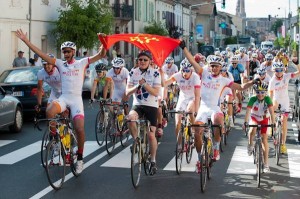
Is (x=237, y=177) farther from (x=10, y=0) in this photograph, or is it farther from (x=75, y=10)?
(x=75, y=10)

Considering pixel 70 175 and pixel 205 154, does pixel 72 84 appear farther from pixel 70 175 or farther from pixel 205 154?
pixel 205 154

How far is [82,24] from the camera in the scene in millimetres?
34344

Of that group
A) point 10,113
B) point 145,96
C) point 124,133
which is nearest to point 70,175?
point 145,96

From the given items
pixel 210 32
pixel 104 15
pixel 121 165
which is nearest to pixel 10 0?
pixel 104 15

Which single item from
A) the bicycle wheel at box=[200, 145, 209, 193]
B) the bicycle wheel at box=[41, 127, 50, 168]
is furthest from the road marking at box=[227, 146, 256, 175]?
the bicycle wheel at box=[41, 127, 50, 168]

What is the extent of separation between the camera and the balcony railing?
4984cm

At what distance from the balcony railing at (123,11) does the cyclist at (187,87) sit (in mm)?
38506

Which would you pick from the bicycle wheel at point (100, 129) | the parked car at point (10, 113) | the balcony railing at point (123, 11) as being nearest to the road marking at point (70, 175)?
the bicycle wheel at point (100, 129)

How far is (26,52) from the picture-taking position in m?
31.6

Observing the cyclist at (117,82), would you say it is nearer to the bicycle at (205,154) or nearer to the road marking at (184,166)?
the road marking at (184,166)

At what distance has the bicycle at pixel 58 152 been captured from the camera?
866cm

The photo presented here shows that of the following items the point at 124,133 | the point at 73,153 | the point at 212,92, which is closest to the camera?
the point at 73,153

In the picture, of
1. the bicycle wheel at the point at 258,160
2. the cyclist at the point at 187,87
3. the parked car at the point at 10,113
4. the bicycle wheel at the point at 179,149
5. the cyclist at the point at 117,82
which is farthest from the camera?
Result: the parked car at the point at 10,113

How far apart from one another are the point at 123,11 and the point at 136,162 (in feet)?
140
